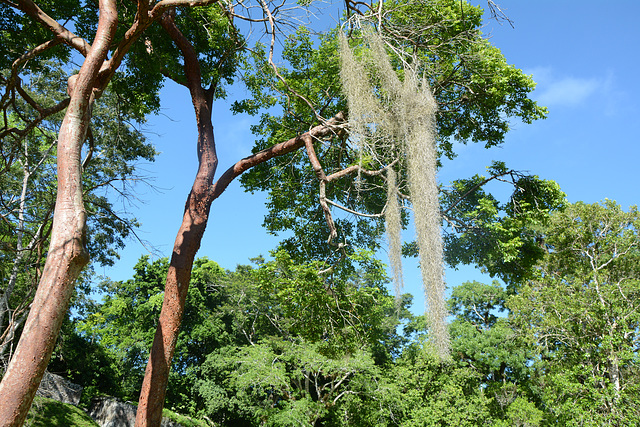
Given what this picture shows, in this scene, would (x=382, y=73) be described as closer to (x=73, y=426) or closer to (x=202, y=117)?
(x=202, y=117)

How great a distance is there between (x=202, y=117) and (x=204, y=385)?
53.1 ft

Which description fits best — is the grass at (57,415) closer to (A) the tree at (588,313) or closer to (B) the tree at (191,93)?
(B) the tree at (191,93)

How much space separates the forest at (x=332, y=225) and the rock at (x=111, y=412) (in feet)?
11.5

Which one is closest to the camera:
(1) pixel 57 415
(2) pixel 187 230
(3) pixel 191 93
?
(2) pixel 187 230

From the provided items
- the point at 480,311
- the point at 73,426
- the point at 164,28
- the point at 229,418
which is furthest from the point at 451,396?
the point at 164,28

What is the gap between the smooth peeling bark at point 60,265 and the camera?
2.64 meters

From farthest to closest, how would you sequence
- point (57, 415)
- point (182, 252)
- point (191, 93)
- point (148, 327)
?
point (148, 327) → point (57, 415) → point (191, 93) → point (182, 252)

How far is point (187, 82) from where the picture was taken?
22.1 ft

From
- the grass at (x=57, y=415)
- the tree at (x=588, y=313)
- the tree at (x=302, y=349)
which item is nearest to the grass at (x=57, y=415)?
the grass at (x=57, y=415)

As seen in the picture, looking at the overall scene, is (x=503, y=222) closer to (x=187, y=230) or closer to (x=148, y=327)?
(x=187, y=230)

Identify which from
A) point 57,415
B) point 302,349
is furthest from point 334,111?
point 57,415

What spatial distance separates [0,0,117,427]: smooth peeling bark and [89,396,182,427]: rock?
1187 centimetres

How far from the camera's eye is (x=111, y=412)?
12867mm

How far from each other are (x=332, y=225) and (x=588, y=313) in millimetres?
8244
